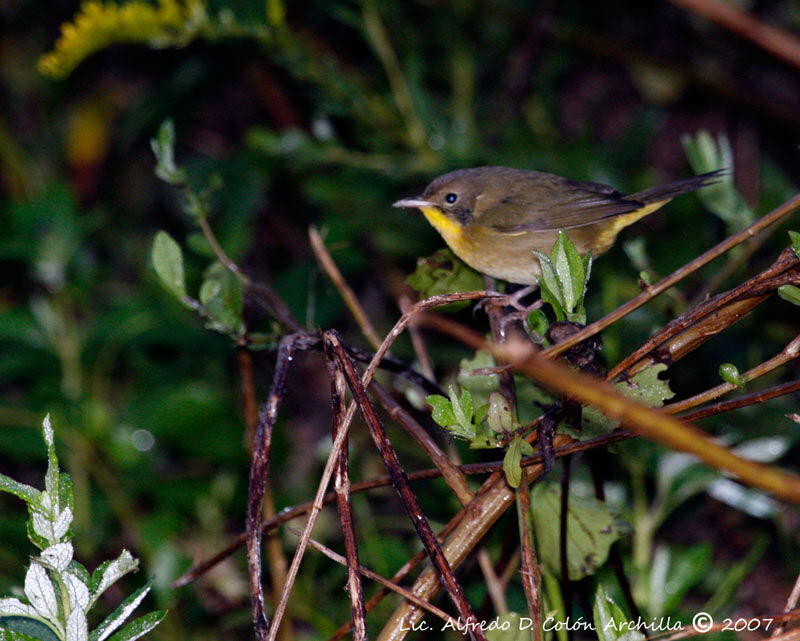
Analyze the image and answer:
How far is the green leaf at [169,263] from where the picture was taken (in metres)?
2.05

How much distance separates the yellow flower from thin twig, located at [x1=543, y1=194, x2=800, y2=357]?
2.44 m

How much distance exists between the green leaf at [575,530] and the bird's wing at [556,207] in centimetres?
111

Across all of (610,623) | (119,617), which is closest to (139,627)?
(119,617)

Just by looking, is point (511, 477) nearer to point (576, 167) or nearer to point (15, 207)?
point (576, 167)

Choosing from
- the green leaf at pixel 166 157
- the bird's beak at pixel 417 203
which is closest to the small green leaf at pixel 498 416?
the green leaf at pixel 166 157

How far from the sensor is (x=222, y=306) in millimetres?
2035

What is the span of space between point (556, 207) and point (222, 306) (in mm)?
1362

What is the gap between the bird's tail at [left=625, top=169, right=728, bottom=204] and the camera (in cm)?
248

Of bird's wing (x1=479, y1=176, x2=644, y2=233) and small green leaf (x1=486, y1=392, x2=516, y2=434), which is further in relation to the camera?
bird's wing (x1=479, y1=176, x2=644, y2=233)

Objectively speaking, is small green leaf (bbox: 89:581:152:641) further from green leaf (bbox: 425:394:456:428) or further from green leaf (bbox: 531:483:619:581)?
green leaf (bbox: 531:483:619:581)

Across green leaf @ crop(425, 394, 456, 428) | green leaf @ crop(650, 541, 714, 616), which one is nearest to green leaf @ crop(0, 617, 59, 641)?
green leaf @ crop(425, 394, 456, 428)

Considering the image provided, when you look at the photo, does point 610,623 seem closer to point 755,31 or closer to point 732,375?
point 732,375

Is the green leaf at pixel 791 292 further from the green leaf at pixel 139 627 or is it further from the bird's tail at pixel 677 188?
the green leaf at pixel 139 627

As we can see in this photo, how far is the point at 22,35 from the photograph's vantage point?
17.5ft
